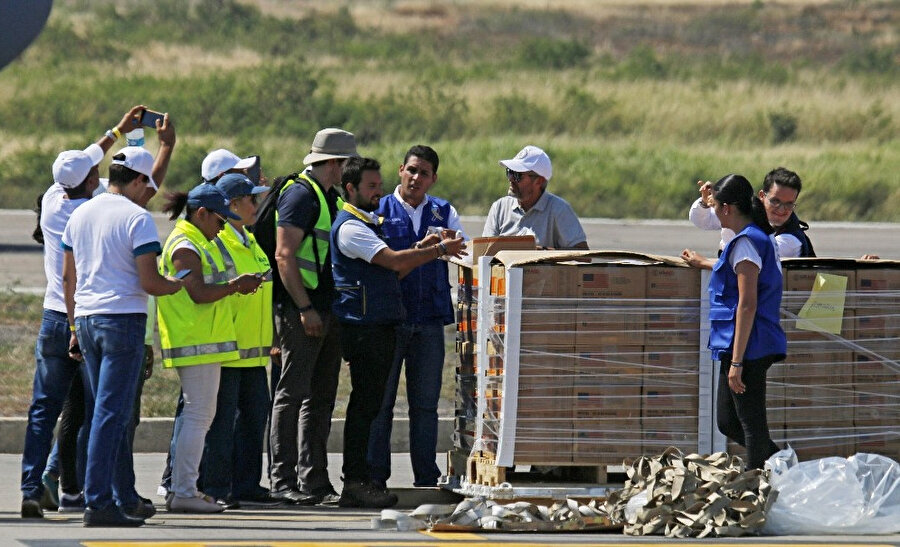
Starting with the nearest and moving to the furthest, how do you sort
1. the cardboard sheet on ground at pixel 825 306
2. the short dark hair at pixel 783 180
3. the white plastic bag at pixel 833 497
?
the white plastic bag at pixel 833 497 < the cardboard sheet on ground at pixel 825 306 < the short dark hair at pixel 783 180

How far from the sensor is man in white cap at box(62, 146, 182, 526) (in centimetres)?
730

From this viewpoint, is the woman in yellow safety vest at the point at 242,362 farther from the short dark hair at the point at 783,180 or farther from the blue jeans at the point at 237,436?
the short dark hair at the point at 783,180

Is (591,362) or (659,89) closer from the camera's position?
(591,362)

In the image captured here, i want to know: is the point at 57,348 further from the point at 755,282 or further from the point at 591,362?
the point at 755,282

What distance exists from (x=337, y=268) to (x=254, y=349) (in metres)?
0.60

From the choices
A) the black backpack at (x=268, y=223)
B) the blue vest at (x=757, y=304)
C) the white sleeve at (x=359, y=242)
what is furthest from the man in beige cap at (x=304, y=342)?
the blue vest at (x=757, y=304)

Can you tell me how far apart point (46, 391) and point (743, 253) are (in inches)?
136

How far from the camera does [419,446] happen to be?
920 cm

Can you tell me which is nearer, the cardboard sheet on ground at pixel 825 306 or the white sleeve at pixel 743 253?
the white sleeve at pixel 743 253

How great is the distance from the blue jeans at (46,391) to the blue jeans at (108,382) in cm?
60

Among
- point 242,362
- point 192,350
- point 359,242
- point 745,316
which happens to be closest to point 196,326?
point 192,350

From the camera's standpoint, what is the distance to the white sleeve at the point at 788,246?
8.59 meters

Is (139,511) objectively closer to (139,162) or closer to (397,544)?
(397,544)

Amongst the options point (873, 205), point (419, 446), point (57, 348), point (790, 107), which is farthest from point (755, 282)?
point (790, 107)
